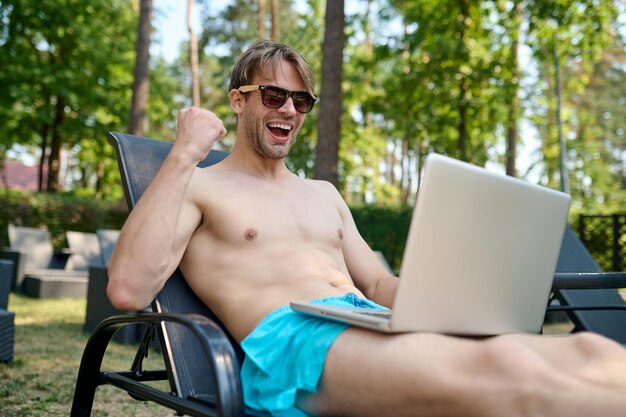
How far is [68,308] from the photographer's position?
24.8 feet

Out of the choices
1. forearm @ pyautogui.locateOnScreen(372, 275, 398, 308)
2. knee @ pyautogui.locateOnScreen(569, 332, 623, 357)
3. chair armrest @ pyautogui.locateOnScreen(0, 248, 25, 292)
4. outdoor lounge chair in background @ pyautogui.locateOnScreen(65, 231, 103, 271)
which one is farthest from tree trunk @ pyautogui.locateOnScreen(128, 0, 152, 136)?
knee @ pyautogui.locateOnScreen(569, 332, 623, 357)

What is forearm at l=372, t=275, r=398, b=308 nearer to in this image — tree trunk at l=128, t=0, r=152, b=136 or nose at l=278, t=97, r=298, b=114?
nose at l=278, t=97, r=298, b=114

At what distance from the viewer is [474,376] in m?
1.36

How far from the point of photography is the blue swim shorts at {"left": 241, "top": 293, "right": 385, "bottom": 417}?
5.38ft

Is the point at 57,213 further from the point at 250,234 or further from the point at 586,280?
the point at 586,280

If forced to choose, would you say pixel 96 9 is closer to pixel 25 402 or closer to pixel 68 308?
pixel 68 308

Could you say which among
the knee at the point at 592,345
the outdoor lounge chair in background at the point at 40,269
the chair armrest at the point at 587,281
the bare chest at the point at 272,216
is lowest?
the outdoor lounge chair in background at the point at 40,269

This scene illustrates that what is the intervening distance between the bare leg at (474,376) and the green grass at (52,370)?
211 centimetres

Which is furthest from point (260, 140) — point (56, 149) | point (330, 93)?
point (56, 149)

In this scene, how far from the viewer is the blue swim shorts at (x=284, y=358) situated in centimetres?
164

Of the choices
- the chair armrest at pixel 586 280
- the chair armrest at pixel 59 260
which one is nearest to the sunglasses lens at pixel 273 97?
the chair armrest at pixel 586 280

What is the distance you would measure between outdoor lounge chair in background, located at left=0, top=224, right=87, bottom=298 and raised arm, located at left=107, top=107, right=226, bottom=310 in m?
6.65

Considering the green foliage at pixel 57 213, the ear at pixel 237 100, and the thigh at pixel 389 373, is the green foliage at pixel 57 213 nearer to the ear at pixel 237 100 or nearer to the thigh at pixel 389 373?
the ear at pixel 237 100

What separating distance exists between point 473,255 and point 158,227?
92 cm
